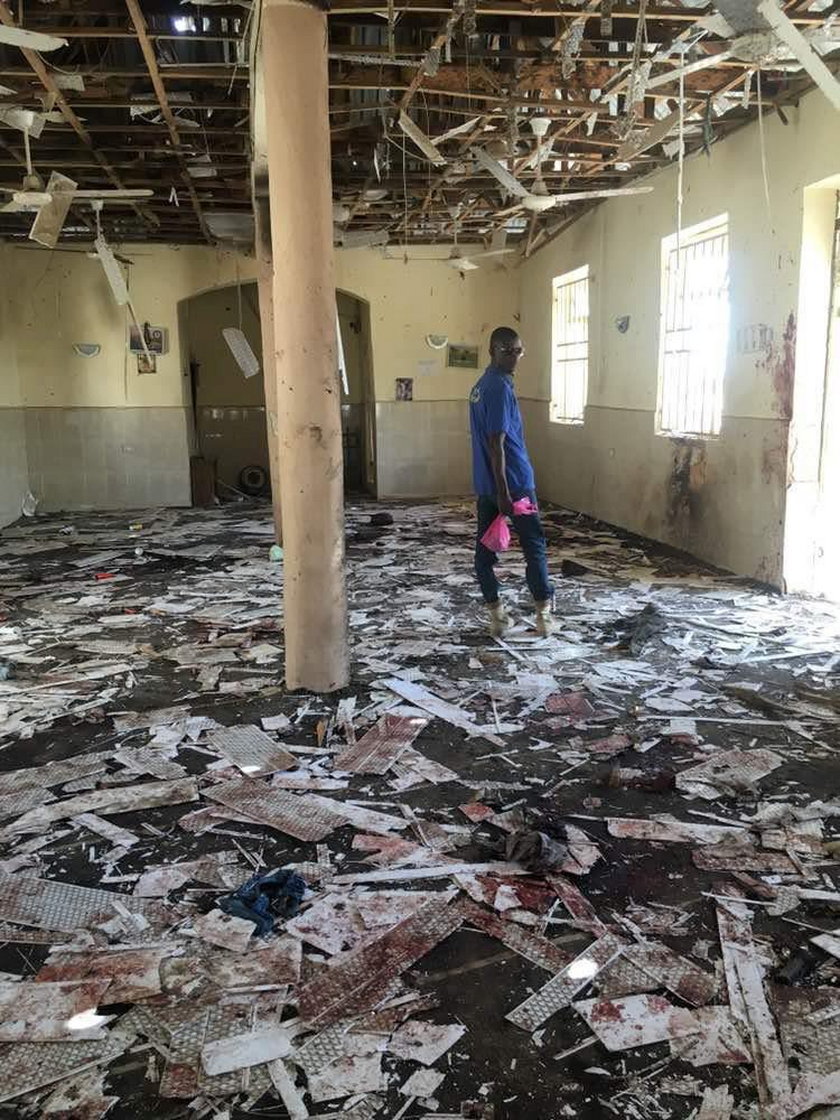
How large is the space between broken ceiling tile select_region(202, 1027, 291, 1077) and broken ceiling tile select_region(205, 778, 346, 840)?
995 millimetres

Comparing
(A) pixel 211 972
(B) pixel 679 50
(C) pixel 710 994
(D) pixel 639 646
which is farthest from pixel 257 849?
(B) pixel 679 50

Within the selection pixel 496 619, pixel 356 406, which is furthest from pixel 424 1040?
pixel 356 406

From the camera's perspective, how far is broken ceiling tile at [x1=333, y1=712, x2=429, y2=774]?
12.2 feet

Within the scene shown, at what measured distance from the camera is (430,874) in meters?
2.87

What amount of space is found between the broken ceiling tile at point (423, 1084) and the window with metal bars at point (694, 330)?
21.6 ft

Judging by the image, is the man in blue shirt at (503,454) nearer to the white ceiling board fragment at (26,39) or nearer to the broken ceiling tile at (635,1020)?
the white ceiling board fragment at (26,39)

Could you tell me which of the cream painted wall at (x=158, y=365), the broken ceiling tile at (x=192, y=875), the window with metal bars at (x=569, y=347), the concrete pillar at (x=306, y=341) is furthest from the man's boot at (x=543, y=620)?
the cream painted wall at (x=158, y=365)

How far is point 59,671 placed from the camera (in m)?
5.11

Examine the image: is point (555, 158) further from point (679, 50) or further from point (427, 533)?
point (427, 533)

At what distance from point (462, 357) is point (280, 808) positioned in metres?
10.9

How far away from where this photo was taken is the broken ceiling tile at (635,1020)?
2.12 meters

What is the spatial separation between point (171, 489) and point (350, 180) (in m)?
5.95

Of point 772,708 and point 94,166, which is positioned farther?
point 94,166

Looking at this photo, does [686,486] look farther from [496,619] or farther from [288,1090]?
[288,1090]
